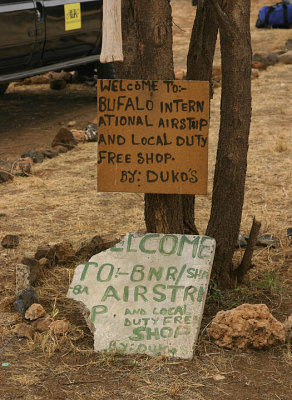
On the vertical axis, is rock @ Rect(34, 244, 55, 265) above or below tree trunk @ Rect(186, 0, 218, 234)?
below

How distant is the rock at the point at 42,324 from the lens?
3746 millimetres

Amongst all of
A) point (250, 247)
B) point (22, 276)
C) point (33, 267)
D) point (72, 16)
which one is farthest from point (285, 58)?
point (22, 276)

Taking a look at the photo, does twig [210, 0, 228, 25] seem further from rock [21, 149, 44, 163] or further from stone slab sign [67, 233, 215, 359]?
rock [21, 149, 44, 163]

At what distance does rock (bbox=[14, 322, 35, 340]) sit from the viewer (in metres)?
3.70

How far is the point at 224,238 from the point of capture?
13.7 feet

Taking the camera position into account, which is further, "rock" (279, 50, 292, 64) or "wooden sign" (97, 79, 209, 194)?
"rock" (279, 50, 292, 64)

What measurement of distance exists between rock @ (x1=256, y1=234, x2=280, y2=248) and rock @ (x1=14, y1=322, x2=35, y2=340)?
70.6 inches

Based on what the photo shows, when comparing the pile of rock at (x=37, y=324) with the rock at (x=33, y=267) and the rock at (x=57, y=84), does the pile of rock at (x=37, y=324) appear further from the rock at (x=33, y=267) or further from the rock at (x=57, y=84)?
the rock at (x=57, y=84)

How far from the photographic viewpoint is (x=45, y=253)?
15.2 feet

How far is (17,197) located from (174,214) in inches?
102

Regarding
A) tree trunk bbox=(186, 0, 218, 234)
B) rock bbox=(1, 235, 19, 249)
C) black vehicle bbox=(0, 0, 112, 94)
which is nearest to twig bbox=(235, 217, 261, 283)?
tree trunk bbox=(186, 0, 218, 234)

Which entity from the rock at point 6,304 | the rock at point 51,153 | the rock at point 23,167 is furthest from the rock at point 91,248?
the rock at point 51,153

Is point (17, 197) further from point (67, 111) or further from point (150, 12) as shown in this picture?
point (67, 111)

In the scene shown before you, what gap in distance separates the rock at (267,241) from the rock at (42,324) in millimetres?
1689
